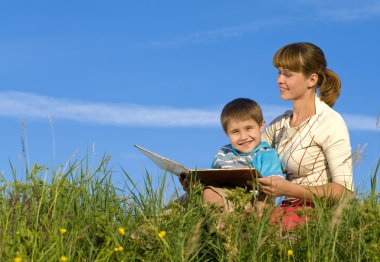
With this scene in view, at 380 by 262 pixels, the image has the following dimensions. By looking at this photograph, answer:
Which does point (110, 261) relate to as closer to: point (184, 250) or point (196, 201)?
point (184, 250)

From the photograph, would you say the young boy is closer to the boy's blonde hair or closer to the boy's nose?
the boy's blonde hair

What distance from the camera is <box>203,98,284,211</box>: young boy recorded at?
21.0ft

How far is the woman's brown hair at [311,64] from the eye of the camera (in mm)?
6961

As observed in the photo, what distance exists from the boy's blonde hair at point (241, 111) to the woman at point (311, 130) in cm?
50

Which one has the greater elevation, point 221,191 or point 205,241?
point 221,191

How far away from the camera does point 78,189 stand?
6199 mm

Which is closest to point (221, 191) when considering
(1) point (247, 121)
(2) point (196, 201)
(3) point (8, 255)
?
(2) point (196, 201)

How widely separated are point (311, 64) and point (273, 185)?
5.55 feet

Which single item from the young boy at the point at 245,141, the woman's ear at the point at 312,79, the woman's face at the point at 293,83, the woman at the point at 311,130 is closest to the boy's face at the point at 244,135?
the young boy at the point at 245,141

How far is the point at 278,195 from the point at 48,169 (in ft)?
7.38

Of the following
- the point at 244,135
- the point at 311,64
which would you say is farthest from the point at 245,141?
the point at 311,64

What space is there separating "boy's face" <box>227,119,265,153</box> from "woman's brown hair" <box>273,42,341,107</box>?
833mm

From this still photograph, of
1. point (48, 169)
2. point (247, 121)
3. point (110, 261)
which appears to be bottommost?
point (110, 261)

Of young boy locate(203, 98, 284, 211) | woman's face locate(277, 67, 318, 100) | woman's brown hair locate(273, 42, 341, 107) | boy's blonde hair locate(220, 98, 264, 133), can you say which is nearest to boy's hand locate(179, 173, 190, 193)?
young boy locate(203, 98, 284, 211)
